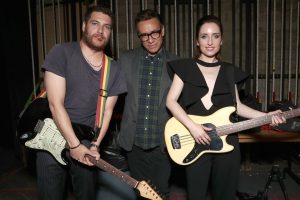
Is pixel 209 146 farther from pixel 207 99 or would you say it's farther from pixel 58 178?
pixel 58 178

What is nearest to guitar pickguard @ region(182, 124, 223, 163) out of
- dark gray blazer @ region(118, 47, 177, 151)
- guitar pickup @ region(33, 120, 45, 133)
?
dark gray blazer @ region(118, 47, 177, 151)

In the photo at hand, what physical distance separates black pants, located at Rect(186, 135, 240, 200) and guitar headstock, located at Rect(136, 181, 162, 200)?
306mm

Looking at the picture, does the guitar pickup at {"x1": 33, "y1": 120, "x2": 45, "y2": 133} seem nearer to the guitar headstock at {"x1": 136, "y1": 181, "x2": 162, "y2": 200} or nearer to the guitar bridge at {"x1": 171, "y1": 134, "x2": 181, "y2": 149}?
the guitar headstock at {"x1": 136, "y1": 181, "x2": 162, "y2": 200}

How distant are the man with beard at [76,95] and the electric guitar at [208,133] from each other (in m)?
0.57

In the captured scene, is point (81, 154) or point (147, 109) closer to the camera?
point (81, 154)

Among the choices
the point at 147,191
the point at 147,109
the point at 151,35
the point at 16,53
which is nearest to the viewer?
the point at 147,191

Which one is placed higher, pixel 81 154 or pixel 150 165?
pixel 81 154

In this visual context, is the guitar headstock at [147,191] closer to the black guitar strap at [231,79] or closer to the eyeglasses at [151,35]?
the black guitar strap at [231,79]

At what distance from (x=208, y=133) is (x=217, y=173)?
0.31 metres

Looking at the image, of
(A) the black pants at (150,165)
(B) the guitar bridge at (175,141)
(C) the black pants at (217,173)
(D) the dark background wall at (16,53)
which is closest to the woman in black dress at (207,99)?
(C) the black pants at (217,173)

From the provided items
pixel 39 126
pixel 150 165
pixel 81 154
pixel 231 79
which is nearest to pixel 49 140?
pixel 39 126

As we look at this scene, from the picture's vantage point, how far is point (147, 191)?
2.55 meters

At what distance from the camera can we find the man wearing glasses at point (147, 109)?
3000 millimetres

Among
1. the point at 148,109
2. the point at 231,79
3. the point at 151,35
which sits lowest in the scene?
the point at 148,109
